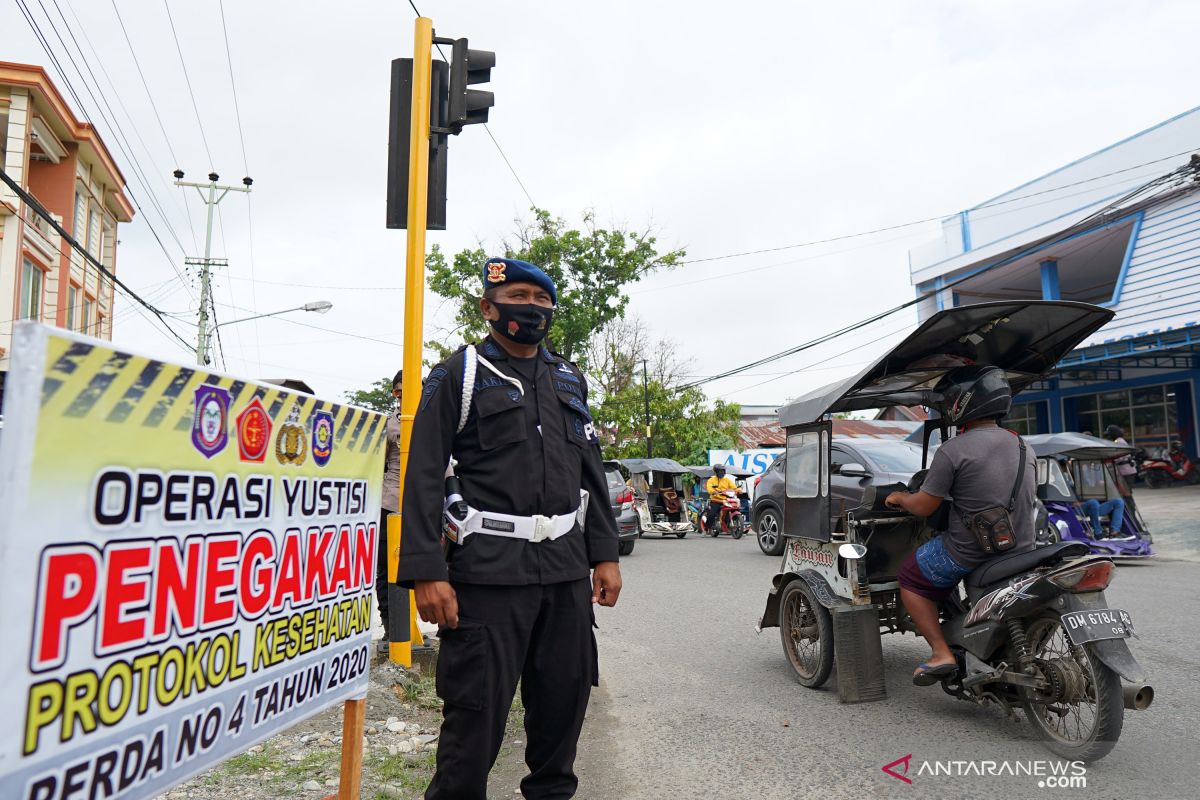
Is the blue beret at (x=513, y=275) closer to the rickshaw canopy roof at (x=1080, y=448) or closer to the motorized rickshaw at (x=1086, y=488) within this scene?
the motorized rickshaw at (x=1086, y=488)

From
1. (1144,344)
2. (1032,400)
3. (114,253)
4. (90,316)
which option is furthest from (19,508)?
(114,253)

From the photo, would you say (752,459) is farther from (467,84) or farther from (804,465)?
(467,84)

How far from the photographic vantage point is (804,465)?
17.5 ft

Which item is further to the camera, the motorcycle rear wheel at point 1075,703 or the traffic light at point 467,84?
the traffic light at point 467,84

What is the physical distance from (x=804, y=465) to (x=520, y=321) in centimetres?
306

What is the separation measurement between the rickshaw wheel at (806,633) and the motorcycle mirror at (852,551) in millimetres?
Answer: 407

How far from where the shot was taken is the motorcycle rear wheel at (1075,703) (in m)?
3.41

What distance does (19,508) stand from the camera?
1.46 meters

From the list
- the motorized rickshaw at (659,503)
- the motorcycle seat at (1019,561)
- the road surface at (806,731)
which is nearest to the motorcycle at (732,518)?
the motorized rickshaw at (659,503)

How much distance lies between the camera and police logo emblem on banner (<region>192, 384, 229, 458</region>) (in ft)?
6.38

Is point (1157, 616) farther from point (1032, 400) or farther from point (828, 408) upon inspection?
point (1032, 400)

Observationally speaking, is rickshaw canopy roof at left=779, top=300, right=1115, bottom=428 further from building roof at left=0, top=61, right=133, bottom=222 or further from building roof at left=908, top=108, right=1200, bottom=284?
building roof at left=0, top=61, right=133, bottom=222

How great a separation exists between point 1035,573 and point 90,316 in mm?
32065

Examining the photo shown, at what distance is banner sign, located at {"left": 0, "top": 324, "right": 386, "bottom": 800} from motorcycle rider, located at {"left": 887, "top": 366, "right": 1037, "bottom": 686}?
117 inches
